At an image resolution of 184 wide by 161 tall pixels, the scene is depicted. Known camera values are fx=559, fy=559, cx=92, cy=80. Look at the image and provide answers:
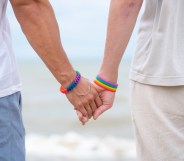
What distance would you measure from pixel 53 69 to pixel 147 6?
0.57 metres

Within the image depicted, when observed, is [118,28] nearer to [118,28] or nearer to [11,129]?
[118,28]

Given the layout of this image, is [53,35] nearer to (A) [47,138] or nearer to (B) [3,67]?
(B) [3,67]

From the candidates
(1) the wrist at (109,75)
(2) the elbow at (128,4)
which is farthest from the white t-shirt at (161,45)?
(1) the wrist at (109,75)

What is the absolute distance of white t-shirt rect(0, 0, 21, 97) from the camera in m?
2.44

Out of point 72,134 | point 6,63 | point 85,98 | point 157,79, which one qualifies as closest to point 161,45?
point 157,79

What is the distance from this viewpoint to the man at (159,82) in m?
2.67

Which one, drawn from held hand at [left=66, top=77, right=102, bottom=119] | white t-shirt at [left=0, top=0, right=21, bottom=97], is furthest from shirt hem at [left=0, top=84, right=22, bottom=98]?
held hand at [left=66, top=77, right=102, bottom=119]

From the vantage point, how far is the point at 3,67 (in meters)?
2.44

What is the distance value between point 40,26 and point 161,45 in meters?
0.59

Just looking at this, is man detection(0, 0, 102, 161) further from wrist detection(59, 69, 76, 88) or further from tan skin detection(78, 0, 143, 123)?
tan skin detection(78, 0, 143, 123)

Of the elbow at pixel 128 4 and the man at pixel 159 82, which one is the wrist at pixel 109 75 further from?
the elbow at pixel 128 4

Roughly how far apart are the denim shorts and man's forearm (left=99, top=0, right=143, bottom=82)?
0.68 meters

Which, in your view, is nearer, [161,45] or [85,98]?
[161,45]

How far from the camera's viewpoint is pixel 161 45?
8.88 feet
